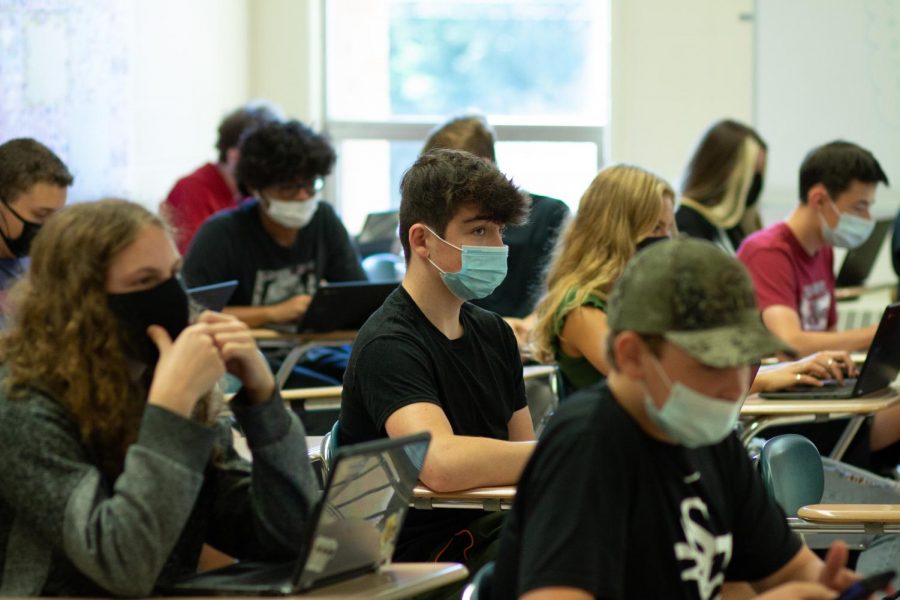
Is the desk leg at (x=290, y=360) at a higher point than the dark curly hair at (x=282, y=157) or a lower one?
lower

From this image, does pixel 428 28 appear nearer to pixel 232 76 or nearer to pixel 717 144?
pixel 232 76

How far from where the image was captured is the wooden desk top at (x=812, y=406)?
281 centimetres

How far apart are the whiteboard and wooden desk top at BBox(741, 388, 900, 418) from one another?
11.2 feet

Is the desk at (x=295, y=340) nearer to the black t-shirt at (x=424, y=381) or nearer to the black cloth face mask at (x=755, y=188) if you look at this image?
the black t-shirt at (x=424, y=381)

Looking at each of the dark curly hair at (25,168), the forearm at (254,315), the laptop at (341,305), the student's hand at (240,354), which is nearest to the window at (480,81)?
the forearm at (254,315)

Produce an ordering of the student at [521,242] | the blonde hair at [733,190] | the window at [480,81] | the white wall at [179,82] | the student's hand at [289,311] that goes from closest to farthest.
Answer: the student at [521,242] < the student's hand at [289,311] < the blonde hair at [733,190] < the white wall at [179,82] < the window at [480,81]

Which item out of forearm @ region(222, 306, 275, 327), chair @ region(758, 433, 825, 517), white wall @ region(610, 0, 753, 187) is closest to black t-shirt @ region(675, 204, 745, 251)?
forearm @ region(222, 306, 275, 327)

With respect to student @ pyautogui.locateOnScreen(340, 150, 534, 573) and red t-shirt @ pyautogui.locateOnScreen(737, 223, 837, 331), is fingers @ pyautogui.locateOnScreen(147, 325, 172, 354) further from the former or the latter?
red t-shirt @ pyautogui.locateOnScreen(737, 223, 837, 331)

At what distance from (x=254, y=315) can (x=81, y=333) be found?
101 inches

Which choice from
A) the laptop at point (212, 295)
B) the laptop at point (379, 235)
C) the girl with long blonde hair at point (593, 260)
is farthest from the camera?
the laptop at point (379, 235)

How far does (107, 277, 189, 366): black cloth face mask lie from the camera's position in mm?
1585

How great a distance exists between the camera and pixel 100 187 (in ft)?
14.4

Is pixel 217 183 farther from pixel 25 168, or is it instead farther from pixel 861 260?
pixel 861 260

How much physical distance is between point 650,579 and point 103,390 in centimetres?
70
